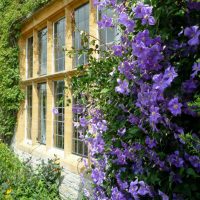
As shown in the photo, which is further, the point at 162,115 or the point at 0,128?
the point at 0,128

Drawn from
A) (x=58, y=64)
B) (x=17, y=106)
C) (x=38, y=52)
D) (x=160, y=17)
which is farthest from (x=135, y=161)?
(x=17, y=106)

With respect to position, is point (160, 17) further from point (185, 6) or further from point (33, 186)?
point (33, 186)

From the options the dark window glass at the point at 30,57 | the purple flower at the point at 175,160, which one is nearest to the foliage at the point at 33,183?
the dark window glass at the point at 30,57

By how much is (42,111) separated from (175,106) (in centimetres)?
554

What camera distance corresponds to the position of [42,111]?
7141 millimetres

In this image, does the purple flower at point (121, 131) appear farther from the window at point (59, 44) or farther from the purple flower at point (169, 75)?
the window at point (59, 44)

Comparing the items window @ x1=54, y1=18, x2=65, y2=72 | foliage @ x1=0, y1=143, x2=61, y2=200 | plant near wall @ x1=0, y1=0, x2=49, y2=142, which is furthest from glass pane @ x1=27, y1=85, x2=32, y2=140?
window @ x1=54, y1=18, x2=65, y2=72

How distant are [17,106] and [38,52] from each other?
1.42 metres

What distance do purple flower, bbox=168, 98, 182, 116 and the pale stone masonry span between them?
246cm

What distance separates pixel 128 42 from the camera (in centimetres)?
227

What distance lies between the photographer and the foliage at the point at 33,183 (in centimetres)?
554

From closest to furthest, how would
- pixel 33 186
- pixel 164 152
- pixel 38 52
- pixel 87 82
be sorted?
pixel 164 152 → pixel 87 82 → pixel 33 186 → pixel 38 52

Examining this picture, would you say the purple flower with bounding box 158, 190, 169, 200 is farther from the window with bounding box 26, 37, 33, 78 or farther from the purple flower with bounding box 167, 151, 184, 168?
the window with bounding box 26, 37, 33, 78

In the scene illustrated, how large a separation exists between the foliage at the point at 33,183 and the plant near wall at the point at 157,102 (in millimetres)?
3279
